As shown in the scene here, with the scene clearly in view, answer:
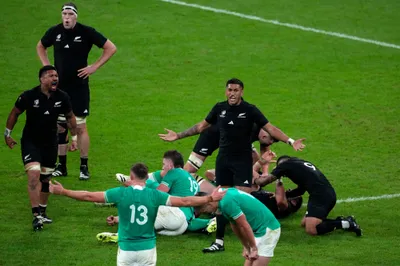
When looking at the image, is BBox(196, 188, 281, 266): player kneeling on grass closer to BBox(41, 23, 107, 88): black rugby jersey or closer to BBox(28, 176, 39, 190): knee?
BBox(28, 176, 39, 190): knee

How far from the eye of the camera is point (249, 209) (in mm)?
14758

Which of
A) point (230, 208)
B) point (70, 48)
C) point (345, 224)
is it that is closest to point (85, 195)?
point (230, 208)

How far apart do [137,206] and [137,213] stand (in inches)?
3.7

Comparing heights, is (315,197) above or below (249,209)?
below

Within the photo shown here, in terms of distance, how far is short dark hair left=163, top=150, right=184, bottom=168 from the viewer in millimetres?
16594

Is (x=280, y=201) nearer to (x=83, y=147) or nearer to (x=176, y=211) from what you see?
(x=176, y=211)

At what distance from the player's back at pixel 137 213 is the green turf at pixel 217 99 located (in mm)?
2133

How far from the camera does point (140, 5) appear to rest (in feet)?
95.0

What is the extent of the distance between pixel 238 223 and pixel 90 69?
6603 millimetres

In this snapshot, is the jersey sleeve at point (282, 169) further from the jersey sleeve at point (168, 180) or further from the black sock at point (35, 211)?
the black sock at point (35, 211)

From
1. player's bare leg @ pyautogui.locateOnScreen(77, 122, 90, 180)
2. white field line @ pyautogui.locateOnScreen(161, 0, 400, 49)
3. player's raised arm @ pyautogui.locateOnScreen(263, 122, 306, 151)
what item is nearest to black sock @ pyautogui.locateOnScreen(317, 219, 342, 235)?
player's raised arm @ pyautogui.locateOnScreen(263, 122, 306, 151)

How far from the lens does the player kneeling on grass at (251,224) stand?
14383 millimetres

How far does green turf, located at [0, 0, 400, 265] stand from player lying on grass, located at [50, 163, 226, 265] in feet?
6.88

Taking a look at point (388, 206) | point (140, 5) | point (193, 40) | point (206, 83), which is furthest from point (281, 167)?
point (140, 5)
